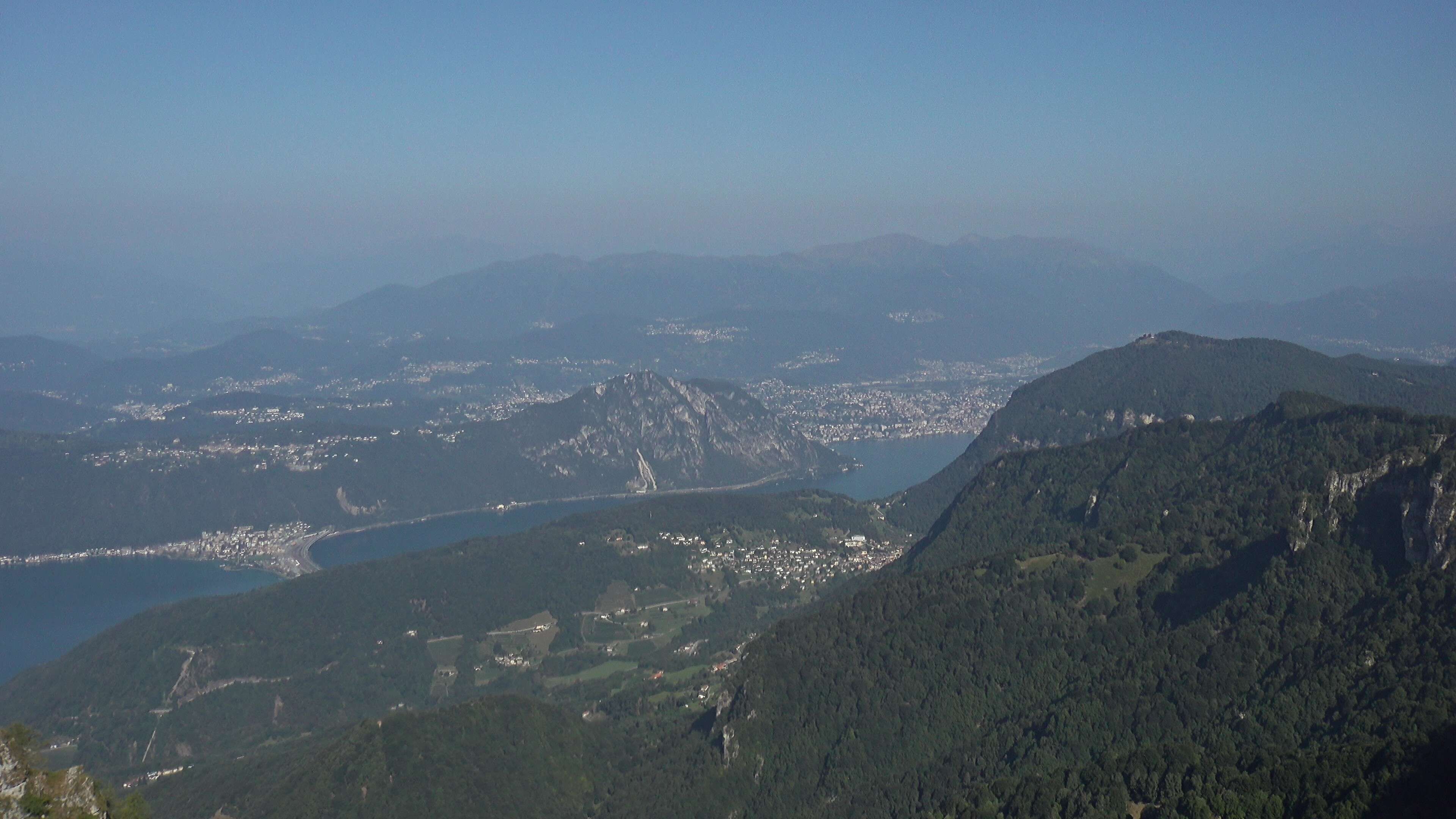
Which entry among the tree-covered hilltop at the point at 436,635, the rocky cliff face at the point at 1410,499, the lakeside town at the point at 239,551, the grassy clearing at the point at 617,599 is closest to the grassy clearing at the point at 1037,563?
the rocky cliff face at the point at 1410,499

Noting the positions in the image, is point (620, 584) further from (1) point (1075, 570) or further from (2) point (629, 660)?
(1) point (1075, 570)

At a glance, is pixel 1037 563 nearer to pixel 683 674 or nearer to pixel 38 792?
pixel 683 674

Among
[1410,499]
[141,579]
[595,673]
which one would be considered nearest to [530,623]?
[595,673]

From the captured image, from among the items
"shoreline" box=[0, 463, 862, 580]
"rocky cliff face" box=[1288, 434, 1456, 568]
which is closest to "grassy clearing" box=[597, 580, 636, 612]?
"shoreline" box=[0, 463, 862, 580]

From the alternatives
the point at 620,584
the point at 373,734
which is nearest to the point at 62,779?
the point at 373,734

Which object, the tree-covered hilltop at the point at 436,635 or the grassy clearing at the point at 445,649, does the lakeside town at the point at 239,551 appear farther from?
the grassy clearing at the point at 445,649

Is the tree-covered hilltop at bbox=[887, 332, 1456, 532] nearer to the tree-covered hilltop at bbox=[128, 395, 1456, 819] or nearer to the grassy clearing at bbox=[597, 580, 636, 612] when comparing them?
the grassy clearing at bbox=[597, 580, 636, 612]

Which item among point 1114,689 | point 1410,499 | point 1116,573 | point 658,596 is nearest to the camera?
point 1114,689
